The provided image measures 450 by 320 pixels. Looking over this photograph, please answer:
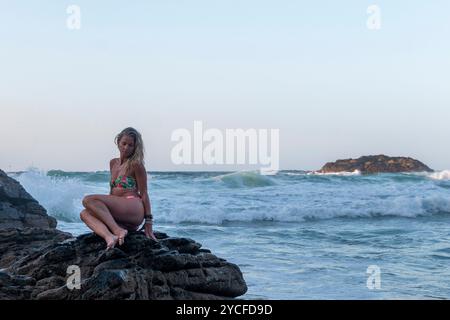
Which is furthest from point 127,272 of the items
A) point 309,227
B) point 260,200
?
point 260,200

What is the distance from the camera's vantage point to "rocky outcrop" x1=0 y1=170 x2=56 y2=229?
11016mm

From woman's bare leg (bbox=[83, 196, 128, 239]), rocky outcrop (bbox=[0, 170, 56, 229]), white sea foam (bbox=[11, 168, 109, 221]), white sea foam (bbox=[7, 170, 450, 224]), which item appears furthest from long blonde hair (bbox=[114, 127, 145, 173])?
white sea foam (bbox=[11, 168, 109, 221])

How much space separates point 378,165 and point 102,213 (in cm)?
4313

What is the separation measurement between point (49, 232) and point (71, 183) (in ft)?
49.4

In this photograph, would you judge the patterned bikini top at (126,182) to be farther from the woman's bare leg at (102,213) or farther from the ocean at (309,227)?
the ocean at (309,227)

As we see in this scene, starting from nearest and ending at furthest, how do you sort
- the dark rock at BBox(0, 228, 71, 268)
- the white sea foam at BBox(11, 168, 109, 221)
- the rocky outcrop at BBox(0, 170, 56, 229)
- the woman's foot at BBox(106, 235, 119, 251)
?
the woman's foot at BBox(106, 235, 119, 251) → the dark rock at BBox(0, 228, 71, 268) → the rocky outcrop at BBox(0, 170, 56, 229) → the white sea foam at BBox(11, 168, 109, 221)

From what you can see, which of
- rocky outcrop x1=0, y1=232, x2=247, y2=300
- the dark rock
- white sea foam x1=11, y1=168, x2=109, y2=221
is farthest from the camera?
white sea foam x1=11, y1=168, x2=109, y2=221

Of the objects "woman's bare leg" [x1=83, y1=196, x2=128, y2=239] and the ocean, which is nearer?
"woman's bare leg" [x1=83, y1=196, x2=128, y2=239]

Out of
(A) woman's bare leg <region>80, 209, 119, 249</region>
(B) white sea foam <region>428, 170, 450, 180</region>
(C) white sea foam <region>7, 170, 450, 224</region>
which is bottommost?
(B) white sea foam <region>428, 170, 450, 180</region>

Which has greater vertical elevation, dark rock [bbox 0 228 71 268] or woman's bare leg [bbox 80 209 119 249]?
woman's bare leg [bbox 80 209 119 249]

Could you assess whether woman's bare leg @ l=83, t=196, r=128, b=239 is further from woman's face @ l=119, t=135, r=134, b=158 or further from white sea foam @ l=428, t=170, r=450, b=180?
white sea foam @ l=428, t=170, r=450, b=180

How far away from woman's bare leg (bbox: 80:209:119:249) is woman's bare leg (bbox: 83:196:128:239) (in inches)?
1.7

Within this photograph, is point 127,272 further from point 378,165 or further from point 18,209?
point 378,165
